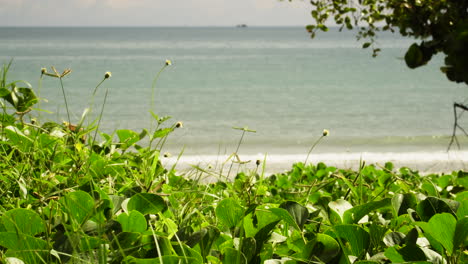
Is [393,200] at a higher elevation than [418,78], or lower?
lower

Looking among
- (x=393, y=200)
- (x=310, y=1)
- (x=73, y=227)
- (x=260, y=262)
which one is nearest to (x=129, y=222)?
(x=73, y=227)

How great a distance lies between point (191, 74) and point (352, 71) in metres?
15.4

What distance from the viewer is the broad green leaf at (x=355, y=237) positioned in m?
1.01

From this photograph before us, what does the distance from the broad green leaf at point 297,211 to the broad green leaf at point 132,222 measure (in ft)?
0.90

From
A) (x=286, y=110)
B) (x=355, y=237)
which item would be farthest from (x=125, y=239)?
(x=286, y=110)

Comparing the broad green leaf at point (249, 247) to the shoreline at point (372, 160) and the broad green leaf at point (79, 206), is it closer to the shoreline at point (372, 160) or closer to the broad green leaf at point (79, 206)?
the broad green leaf at point (79, 206)

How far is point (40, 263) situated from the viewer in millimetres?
983

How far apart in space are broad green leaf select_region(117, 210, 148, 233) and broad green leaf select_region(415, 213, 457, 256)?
0.50 meters

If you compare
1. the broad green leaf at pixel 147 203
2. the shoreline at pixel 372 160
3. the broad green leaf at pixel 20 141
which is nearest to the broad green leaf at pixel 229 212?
the broad green leaf at pixel 147 203

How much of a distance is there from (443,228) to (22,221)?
72 centimetres

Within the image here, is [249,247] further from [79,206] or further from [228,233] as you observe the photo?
[79,206]

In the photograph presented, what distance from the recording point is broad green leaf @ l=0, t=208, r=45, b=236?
1.02 m

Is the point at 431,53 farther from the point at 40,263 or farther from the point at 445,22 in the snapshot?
the point at 40,263

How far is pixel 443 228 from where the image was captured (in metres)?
0.94
